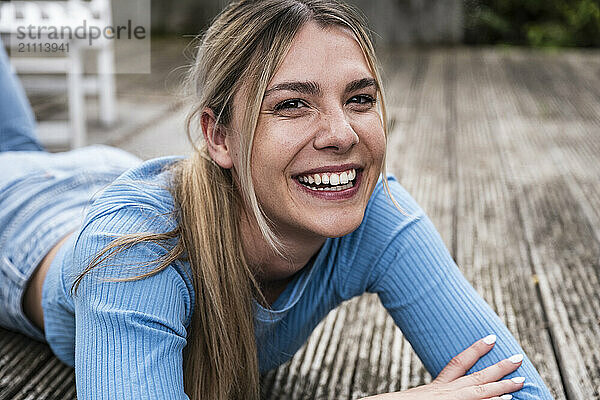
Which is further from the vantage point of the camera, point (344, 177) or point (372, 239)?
point (372, 239)

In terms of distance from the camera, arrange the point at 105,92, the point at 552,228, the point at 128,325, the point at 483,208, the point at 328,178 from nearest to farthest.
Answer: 1. the point at 128,325
2. the point at 328,178
3. the point at 552,228
4. the point at 483,208
5. the point at 105,92

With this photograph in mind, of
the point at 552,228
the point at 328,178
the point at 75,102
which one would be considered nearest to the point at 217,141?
the point at 328,178

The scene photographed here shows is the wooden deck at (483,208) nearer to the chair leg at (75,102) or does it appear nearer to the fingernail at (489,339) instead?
the chair leg at (75,102)

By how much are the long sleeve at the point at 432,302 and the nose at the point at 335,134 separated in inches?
11.4

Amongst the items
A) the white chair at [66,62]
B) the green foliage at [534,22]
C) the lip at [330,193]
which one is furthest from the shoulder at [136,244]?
the green foliage at [534,22]

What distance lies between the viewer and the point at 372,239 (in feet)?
4.35

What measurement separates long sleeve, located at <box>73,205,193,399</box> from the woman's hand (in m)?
0.34

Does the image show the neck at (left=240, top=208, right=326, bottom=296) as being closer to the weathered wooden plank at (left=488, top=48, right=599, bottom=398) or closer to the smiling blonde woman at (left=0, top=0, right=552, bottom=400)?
the smiling blonde woman at (left=0, top=0, right=552, bottom=400)

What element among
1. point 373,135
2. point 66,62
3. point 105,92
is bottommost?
point 105,92

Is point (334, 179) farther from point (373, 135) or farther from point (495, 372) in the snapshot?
point (495, 372)

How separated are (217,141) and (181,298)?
282 mm

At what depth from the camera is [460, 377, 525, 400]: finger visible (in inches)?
46.1

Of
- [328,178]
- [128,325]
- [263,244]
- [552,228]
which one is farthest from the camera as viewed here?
[552,228]

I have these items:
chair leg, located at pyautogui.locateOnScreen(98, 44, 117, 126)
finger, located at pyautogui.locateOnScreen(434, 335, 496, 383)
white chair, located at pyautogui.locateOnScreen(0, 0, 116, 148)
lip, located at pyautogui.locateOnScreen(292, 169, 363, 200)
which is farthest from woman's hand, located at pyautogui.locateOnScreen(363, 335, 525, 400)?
chair leg, located at pyautogui.locateOnScreen(98, 44, 117, 126)
